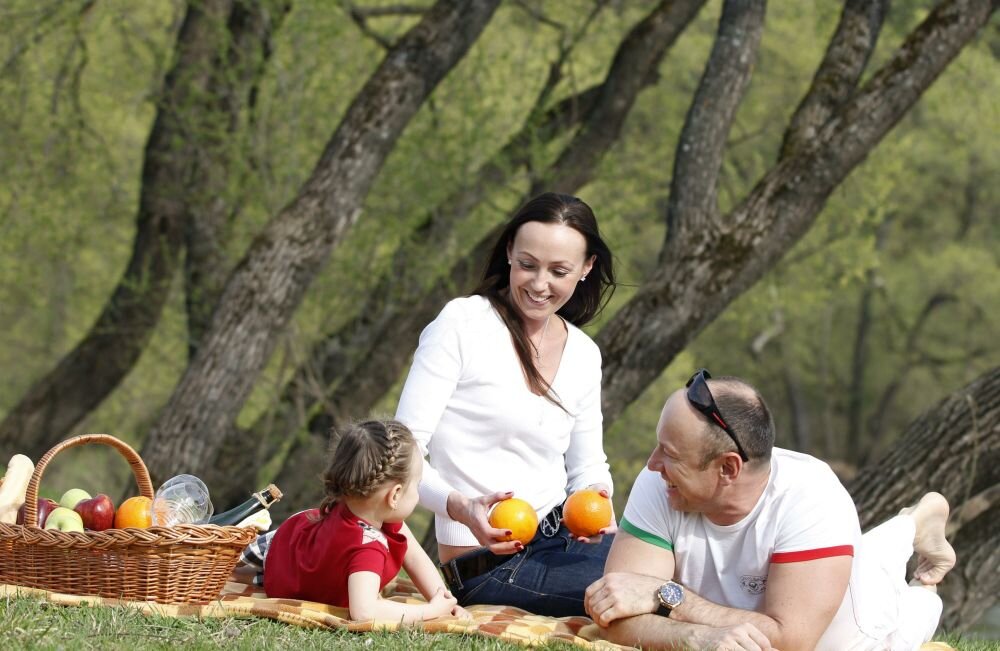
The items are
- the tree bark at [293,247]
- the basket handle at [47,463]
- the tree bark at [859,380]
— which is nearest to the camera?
the basket handle at [47,463]

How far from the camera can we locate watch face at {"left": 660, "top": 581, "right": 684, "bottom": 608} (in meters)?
4.00

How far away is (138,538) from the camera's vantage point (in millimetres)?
4184

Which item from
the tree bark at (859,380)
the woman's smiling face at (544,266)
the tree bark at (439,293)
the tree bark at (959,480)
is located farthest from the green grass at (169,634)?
the tree bark at (859,380)

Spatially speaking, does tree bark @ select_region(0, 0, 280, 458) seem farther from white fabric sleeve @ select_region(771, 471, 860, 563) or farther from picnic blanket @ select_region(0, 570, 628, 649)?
white fabric sleeve @ select_region(771, 471, 860, 563)

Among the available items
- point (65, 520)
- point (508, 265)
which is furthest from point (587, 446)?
point (65, 520)

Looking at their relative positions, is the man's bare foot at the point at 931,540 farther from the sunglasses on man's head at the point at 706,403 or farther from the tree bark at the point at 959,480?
the tree bark at the point at 959,480

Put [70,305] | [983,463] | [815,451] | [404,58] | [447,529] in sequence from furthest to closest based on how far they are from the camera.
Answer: [815,451] → [70,305] → [404,58] → [983,463] → [447,529]

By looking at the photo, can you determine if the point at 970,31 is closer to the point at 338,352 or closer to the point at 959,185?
the point at 338,352

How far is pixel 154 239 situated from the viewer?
492 inches

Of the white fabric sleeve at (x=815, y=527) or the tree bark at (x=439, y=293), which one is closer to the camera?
the white fabric sleeve at (x=815, y=527)

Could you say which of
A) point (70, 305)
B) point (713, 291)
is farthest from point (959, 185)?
point (713, 291)

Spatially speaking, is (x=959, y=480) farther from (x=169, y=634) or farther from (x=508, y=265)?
(x=169, y=634)

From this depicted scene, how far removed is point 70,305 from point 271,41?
28.8 feet

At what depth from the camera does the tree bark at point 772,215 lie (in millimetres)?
7949
